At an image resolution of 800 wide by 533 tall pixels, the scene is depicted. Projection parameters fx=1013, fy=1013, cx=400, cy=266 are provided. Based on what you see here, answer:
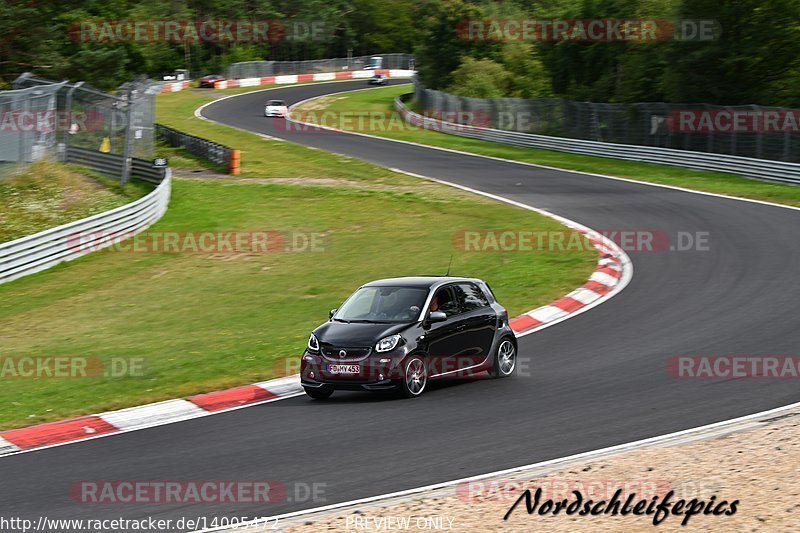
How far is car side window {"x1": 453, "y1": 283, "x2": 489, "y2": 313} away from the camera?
13.3 m

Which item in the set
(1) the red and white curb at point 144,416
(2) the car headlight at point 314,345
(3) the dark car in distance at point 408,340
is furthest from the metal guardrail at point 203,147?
(2) the car headlight at point 314,345

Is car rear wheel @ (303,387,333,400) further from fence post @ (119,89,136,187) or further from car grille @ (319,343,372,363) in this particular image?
fence post @ (119,89,136,187)

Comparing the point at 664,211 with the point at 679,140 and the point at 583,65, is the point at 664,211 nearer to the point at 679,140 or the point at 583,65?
the point at 679,140

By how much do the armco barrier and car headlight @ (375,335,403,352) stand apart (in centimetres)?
2470

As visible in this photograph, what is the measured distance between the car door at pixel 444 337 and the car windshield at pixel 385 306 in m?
0.21

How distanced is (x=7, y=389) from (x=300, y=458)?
615 cm

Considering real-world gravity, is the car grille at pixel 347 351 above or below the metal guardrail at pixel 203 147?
above

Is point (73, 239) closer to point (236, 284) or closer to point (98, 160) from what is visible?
point (236, 284)

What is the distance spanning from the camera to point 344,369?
12.0 m

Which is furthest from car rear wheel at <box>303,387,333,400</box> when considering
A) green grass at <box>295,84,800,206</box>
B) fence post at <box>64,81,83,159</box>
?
green grass at <box>295,84,800,206</box>

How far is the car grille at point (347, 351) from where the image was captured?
1200 centimetres

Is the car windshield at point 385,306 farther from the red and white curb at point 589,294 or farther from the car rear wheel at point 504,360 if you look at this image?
the red and white curb at point 589,294

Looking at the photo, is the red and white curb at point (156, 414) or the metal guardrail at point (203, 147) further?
the metal guardrail at point (203, 147)

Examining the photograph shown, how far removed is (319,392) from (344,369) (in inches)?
23.3
